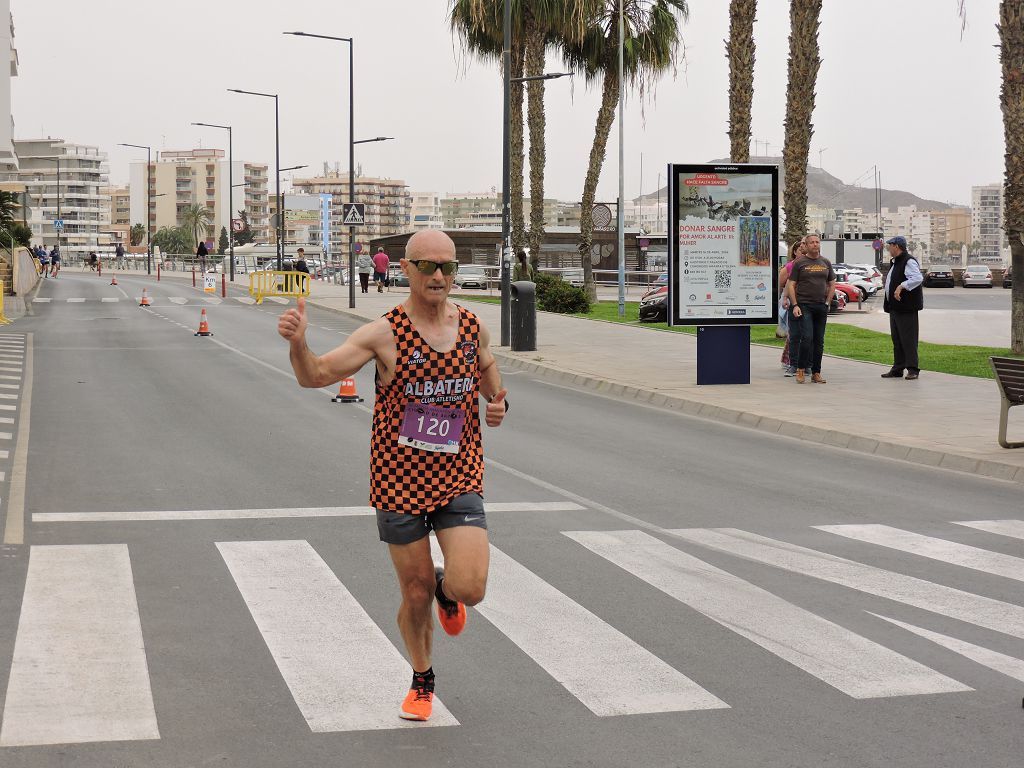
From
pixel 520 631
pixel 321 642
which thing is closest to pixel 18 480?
pixel 321 642

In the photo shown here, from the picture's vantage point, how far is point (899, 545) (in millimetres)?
8680

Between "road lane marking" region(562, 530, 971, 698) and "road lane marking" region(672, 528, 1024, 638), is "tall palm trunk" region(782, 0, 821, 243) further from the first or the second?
"road lane marking" region(562, 530, 971, 698)

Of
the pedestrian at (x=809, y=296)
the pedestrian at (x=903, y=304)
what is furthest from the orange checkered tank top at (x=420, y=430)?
the pedestrian at (x=903, y=304)

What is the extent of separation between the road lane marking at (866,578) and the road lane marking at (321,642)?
2.57 m

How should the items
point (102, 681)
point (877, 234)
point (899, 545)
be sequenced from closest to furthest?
point (102, 681) → point (899, 545) → point (877, 234)

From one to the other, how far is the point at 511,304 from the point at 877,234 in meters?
60.0

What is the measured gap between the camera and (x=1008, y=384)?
12.5 meters

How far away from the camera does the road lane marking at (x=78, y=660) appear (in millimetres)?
5043

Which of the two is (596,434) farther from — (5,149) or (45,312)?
(5,149)

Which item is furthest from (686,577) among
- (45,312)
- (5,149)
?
(5,149)

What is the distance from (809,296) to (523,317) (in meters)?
7.23

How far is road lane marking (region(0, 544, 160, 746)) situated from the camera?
504 cm

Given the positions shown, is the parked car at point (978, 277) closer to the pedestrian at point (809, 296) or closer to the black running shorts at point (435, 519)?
the pedestrian at point (809, 296)

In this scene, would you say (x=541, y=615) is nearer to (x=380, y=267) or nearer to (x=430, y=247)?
(x=430, y=247)
